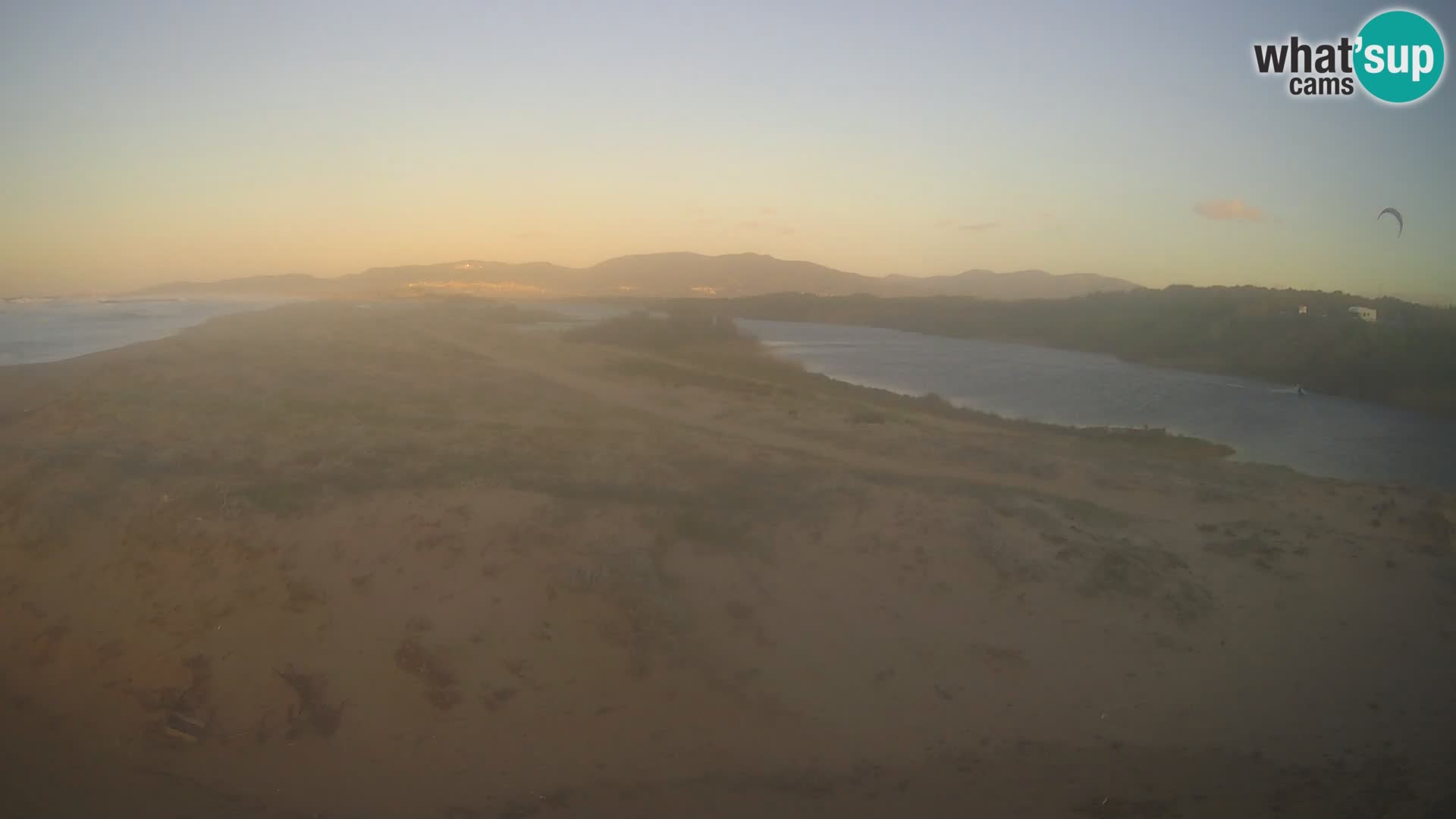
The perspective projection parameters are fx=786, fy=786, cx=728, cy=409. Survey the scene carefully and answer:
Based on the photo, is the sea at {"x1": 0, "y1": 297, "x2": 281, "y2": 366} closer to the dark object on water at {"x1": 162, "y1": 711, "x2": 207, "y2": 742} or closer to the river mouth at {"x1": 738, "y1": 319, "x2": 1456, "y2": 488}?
the dark object on water at {"x1": 162, "y1": 711, "x2": 207, "y2": 742}

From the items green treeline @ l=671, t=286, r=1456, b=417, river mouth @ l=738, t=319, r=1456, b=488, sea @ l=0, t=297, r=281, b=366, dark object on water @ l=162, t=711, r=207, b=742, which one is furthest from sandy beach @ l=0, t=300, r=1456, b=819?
sea @ l=0, t=297, r=281, b=366

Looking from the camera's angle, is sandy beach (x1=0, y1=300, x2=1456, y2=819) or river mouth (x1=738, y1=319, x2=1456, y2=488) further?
river mouth (x1=738, y1=319, x2=1456, y2=488)

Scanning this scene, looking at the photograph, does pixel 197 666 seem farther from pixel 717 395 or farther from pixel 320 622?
pixel 717 395

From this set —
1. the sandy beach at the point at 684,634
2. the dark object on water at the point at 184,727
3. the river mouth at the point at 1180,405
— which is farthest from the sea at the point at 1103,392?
the dark object on water at the point at 184,727

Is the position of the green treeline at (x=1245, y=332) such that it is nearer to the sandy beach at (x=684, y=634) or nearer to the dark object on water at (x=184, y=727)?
the sandy beach at (x=684, y=634)

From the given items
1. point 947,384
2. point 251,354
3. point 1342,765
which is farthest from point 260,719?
point 947,384
